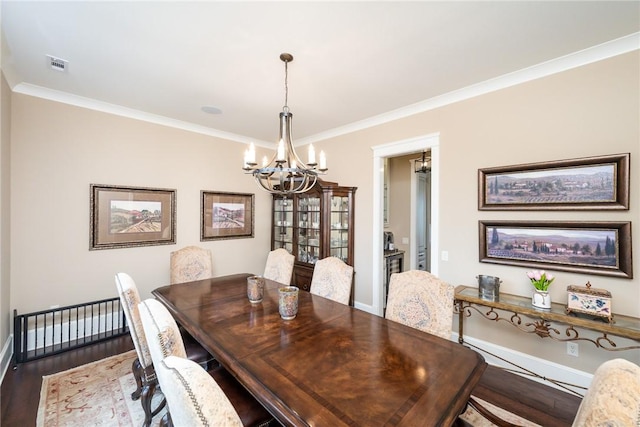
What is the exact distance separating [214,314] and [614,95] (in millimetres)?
3632

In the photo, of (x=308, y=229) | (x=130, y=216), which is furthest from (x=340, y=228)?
(x=130, y=216)

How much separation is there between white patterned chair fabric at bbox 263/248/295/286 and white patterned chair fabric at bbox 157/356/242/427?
2.27 metres

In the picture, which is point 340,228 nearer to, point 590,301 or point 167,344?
point 590,301

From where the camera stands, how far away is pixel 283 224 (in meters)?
4.71

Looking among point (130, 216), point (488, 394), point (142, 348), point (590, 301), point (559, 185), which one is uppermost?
point (559, 185)

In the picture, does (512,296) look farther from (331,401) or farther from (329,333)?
(331,401)

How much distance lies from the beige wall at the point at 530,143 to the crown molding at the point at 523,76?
0.18 ft

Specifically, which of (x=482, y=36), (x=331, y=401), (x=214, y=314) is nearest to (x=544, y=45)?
(x=482, y=36)

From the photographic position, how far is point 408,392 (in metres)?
1.14

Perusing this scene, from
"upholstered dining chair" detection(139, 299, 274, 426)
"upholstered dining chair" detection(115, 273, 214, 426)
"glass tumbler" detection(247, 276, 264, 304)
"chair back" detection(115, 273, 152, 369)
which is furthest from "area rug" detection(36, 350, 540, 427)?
"glass tumbler" detection(247, 276, 264, 304)

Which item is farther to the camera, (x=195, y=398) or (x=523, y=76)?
(x=523, y=76)

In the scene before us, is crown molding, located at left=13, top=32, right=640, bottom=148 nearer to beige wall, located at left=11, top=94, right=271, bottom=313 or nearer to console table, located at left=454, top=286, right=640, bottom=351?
beige wall, located at left=11, top=94, right=271, bottom=313

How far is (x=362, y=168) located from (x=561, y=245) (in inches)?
93.5

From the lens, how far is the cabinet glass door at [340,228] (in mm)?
3924
